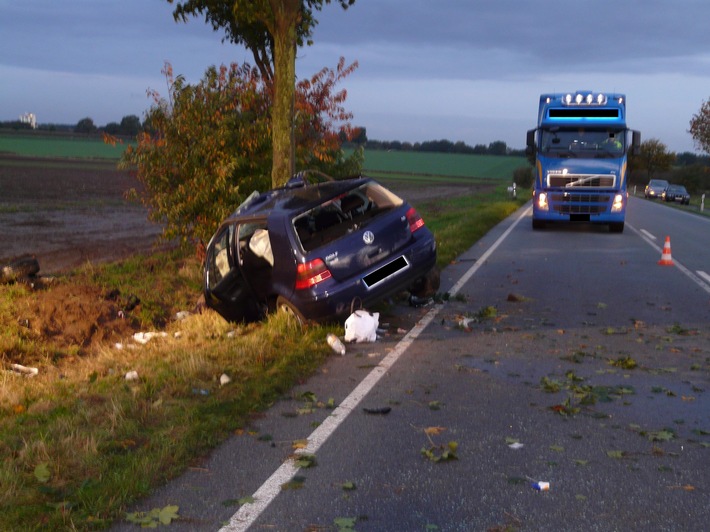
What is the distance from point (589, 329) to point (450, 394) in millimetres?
3291

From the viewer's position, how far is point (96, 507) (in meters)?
4.43

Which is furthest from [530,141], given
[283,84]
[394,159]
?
[394,159]

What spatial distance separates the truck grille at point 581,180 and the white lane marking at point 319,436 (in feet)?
45.7

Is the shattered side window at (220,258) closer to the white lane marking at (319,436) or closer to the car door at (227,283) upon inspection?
the car door at (227,283)

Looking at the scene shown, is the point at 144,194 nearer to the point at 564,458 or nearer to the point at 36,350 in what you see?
the point at 36,350

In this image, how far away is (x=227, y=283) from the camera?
31.7 feet

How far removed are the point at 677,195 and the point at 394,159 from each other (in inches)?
2512

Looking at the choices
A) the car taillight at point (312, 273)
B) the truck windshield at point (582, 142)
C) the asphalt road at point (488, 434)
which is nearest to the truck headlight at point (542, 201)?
the truck windshield at point (582, 142)

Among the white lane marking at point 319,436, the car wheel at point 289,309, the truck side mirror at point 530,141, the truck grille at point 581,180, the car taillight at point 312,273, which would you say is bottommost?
the white lane marking at point 319,436

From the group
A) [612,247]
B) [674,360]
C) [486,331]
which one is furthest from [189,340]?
[612,247]

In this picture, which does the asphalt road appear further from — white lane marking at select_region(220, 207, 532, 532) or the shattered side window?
the shattered side window

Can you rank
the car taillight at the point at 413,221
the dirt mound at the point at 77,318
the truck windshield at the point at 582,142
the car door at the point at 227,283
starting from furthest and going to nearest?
the truck windshield at the point at 582,142 < the dirt mound at the point at 77,318 < the car taillight at the point at 413,221 < the car door at the point at 227,283

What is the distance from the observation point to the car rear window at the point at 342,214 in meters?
8.98

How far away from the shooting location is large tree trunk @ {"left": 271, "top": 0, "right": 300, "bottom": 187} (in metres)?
13.8
